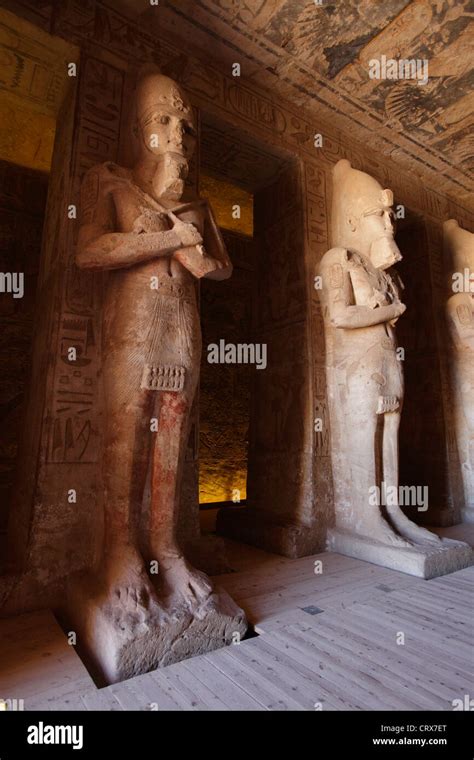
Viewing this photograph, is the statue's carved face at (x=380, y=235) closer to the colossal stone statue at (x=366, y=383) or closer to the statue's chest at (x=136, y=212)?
the colossal stone statue at (x=366, y=383)

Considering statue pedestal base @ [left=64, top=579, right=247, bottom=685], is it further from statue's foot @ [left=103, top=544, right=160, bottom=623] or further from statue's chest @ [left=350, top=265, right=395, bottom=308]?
statue's chest @ [left=350, top=265, right=395, bottom=308]

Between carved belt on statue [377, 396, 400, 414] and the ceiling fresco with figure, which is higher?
the ceiling fresco with figure

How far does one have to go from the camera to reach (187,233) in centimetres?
261

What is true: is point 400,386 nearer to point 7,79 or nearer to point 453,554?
point 453,554

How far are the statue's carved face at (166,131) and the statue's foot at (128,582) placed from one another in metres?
2.37

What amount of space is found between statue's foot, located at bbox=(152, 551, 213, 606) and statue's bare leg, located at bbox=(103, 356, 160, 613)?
161mm

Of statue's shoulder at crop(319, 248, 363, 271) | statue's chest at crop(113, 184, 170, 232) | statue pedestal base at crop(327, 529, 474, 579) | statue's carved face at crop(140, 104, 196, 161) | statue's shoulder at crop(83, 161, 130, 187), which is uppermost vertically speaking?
statue's carved face at crop(140, 104, 196, 161)

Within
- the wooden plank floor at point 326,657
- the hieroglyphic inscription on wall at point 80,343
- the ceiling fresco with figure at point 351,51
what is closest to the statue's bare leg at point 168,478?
the wooden plank floor at point 326,657

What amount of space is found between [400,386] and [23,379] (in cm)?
428

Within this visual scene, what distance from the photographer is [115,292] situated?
106 inches

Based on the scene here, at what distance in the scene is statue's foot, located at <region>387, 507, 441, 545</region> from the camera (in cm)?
365

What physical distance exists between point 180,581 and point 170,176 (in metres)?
2.37

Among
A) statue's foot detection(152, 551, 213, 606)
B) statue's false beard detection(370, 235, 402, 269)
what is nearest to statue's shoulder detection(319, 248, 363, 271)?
statue's false beard detection(370, 235, 402, 269)

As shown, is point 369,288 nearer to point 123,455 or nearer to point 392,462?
point 392,462
